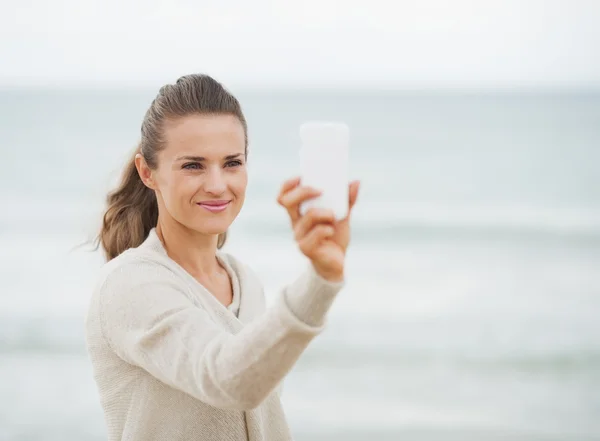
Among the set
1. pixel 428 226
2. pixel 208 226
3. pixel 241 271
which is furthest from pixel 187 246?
pixel 428 226

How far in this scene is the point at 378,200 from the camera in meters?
17.4

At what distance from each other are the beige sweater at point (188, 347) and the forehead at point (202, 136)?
258 millimetres

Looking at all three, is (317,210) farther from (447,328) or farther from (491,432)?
(447,328)

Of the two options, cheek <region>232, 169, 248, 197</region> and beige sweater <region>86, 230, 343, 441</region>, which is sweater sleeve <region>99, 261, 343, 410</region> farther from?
cheek <region>232, 169, 248, 197</region>

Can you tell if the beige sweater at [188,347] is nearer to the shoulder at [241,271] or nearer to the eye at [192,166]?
the shoulder at [241,271]

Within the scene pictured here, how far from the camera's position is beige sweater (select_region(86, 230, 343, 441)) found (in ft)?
5.06

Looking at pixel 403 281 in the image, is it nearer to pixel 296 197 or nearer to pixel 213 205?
pixel 213 205

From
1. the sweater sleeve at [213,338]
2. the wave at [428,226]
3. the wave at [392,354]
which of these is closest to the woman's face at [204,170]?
the sweater sleeve at [213,338]

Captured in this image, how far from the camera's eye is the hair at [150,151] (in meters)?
2.16

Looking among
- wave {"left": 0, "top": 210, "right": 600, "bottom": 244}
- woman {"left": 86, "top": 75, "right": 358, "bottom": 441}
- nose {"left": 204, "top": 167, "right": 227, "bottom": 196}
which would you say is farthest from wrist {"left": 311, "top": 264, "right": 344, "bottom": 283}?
wave {"left": 0, "top": 210, "right": 600, "bottom": 244}

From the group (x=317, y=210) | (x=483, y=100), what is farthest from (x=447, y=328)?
(x=483, y=100)

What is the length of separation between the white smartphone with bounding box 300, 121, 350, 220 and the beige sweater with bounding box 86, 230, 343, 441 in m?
0.14

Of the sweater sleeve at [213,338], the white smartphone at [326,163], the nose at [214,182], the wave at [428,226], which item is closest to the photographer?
the white smartphone at [326,163]

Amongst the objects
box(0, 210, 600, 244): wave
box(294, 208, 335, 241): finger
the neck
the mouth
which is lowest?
box(294, 208, 335, 241): finger
